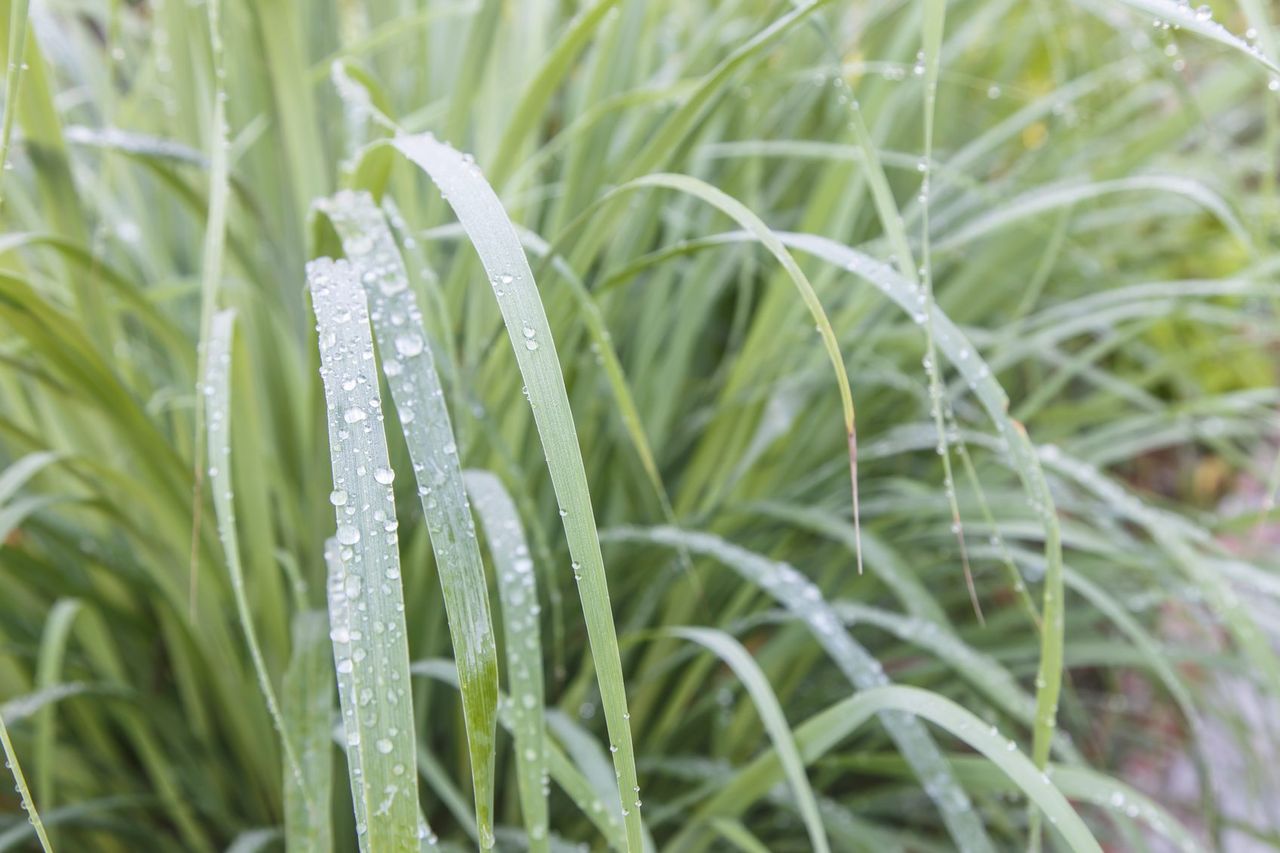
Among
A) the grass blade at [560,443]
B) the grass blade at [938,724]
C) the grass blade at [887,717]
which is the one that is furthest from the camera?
the grass blade at [887,717]

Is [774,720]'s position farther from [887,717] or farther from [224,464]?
[224,464]

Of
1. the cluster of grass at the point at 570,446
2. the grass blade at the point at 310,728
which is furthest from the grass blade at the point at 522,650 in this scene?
the grass blade at the point at 310,728

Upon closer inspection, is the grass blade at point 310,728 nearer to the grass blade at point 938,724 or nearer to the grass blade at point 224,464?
the grass blade at point 224,464

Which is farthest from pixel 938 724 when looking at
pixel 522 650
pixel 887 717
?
pixel 522 650

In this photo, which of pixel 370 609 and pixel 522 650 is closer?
pixel 370 609

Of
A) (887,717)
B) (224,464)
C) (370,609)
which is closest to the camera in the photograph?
(370,609)

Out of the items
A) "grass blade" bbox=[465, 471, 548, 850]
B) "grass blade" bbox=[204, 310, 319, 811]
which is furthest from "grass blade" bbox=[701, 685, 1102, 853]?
"grass blade" bbox=[204, 310, 319, 811]

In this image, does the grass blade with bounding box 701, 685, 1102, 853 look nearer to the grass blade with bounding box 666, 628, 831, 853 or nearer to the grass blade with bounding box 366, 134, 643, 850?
the grass blade with bounding box 666, 628, 831, 853

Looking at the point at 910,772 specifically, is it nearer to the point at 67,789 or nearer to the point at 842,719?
the point at 842,719
